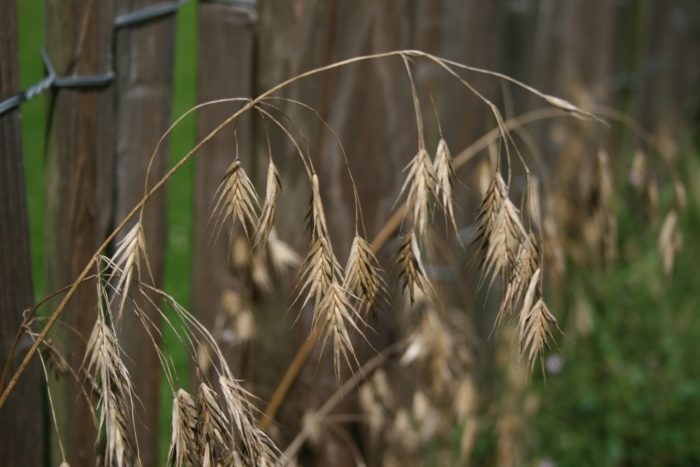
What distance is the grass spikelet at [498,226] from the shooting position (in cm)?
114

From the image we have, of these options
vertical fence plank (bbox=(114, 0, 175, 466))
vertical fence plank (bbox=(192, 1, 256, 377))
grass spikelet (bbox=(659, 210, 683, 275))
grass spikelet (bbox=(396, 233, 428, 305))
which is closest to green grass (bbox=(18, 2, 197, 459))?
vertical fence plank (bbox=(192, 1, 256, 377))

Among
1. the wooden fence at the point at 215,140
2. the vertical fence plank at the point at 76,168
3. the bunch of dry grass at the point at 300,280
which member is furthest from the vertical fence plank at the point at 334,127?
the bunch of dry grass at the point at 300,280

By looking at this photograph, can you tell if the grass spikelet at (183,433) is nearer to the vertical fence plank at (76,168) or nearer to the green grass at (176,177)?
the vertical fence plank at (76,168)

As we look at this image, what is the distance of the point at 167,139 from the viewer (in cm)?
170

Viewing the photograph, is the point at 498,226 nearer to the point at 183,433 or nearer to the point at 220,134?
the point at 183,433

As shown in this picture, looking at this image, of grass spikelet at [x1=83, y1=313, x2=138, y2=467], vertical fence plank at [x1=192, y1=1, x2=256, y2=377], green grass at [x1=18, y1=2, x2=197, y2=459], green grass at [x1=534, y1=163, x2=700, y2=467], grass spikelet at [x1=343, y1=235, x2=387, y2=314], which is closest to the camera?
grass spikelet at [x1=83, y1=313, x2=138, y2=467]

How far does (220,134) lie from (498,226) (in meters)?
0.84

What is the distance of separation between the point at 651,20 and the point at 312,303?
291 cm

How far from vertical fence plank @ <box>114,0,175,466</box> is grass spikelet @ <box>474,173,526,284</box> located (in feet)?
2.17

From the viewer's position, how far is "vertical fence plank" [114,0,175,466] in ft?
5.19

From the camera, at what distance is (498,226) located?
1144 mm

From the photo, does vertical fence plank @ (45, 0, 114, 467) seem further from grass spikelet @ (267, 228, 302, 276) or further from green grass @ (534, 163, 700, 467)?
green grass @ (534, 163, 700, 467)

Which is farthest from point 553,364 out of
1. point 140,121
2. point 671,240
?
point 140,121

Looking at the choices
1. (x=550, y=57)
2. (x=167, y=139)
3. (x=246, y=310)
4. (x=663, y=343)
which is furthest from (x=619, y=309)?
(x=167, y=139)
